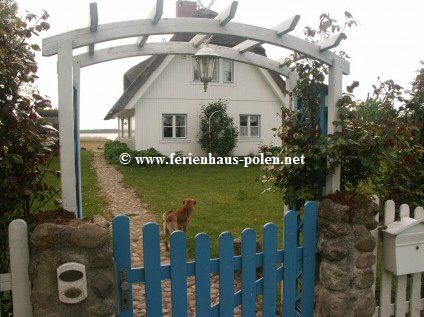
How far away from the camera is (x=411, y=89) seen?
164 inches

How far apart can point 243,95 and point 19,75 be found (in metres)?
16.1

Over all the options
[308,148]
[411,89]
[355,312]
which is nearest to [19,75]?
[308,148]

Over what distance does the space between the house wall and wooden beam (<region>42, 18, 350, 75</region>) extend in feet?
45.7

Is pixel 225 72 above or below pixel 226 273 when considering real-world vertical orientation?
above

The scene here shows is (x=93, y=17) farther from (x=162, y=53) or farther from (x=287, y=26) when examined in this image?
(x=287, y=26)

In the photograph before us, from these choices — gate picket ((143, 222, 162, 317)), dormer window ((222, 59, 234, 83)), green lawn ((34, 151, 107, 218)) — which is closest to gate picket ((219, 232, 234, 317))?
gate picket ((143, 222, 162, 317))

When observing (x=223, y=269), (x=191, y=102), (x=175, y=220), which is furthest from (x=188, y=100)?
(x=223, y=269)

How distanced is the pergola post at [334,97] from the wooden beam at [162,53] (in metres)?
0.63

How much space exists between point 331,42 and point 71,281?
246 centimetres

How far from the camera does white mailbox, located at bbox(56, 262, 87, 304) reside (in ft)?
6.78

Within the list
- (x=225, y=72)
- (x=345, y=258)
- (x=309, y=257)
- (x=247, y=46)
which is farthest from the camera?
(x=225, y=72)

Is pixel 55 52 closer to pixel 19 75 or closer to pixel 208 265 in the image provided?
pixel 19 75

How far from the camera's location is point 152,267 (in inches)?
94.5

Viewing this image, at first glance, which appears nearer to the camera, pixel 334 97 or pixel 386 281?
pixel 334 97
